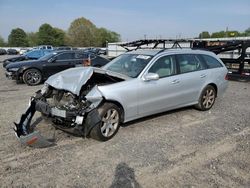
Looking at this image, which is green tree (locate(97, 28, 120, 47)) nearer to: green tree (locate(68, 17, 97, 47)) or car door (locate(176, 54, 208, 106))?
green tree (locate(68, 17, 97, 47))

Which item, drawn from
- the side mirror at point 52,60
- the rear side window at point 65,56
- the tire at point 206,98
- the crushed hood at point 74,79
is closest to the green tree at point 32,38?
the rear side window at point 65,56

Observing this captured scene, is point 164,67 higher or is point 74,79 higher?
point 164,67

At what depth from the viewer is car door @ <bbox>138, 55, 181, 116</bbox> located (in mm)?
5457

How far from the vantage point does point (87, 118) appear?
461 centimetres

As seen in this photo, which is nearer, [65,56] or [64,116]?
[64,116]

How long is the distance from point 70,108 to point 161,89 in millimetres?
1995

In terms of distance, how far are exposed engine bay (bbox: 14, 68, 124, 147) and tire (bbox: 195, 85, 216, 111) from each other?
2.63 m

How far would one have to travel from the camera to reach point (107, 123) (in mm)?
4965

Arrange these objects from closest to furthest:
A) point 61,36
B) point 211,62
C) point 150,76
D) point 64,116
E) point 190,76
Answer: point 64,116
point 150,76
point 190,76
point 211,62
point 61,36

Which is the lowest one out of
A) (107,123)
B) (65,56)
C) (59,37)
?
(107,123)

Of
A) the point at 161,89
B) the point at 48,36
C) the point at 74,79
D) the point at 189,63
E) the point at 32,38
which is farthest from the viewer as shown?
the point at 32,38

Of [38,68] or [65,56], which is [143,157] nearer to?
[38,68]

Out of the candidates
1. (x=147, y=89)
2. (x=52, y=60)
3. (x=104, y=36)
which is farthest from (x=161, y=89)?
(x=104, y=36)

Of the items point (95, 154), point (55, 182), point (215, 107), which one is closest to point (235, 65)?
point (215, 107)
